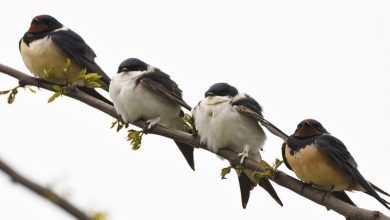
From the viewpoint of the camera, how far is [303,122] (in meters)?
4.28

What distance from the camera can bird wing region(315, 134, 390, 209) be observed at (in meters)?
3.51

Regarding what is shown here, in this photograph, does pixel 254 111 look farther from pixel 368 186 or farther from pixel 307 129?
pixel 368 186

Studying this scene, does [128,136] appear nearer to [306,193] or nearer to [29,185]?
[306,193]

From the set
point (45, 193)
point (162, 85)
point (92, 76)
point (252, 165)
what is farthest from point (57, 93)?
point (45, 193)

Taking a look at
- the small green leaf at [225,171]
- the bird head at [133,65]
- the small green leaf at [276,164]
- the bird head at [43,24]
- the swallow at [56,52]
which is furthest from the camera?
the bird head at [43,24]

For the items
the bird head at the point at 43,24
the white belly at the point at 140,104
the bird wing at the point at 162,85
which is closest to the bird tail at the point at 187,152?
the white belly at the point at 140,104

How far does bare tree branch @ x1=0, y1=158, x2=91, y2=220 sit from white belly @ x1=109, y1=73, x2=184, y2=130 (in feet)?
11.8

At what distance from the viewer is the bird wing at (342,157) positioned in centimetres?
351

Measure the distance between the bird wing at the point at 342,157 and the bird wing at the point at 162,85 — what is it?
3.41 feet

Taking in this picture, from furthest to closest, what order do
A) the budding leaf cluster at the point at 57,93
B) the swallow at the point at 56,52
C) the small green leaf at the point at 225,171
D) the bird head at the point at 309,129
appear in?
the swallow at the point at 56,52 < the bird head at the point at 309,129 < the budding leaf cluster at the point at 57,93 < the small green leaf at the point at 225,171

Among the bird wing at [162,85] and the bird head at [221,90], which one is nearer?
the bird head at [221,90]

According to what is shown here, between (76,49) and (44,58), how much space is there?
13.6 inches

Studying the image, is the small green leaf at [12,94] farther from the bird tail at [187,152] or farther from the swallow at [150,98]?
the bird tail at [187,152]

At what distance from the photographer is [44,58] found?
17.5ft
